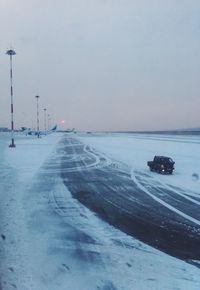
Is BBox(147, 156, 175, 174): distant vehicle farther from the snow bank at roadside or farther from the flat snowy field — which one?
the flat snowy field

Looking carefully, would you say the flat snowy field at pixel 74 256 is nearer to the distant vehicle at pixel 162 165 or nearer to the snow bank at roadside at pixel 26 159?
the snow bank at roadside at pixel 26 159

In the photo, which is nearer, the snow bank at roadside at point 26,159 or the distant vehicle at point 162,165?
the snow bank at roadside at point 26,159

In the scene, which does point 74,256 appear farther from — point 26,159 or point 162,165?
point 26,159

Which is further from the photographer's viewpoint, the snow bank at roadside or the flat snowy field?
the snow bank at roadside

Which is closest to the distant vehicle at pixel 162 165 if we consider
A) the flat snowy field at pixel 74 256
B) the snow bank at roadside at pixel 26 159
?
the snow bank at roadside at pixel 26 159

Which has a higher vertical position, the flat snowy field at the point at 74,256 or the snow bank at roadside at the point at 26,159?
the flat snowy field at the point at 74,256

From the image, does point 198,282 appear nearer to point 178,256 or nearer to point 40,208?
point 178,256

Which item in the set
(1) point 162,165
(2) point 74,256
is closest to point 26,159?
(1) point 162,165

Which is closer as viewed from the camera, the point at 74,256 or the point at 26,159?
the point at 74,256

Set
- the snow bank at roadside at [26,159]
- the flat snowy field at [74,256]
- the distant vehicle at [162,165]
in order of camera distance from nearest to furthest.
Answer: the flat snowy field at [74,256], the snow bank at roadside at [26,159], the distant vehicle at [162,165]

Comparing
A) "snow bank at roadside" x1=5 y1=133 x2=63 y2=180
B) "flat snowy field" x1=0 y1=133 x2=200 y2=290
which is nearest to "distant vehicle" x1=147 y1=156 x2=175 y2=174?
"snow bank at roadside" x1=5 y1=133 x2=63 y2=180

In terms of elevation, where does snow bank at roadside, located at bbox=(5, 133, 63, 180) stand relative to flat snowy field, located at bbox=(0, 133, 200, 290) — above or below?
below

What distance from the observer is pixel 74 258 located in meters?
10.2

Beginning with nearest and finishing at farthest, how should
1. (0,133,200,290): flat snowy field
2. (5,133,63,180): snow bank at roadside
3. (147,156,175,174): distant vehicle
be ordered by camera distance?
(0,133,200,290): flat snowy field, (5,133,63,180): snow bank at roadside, (147,156,175,174): distant vehicle
